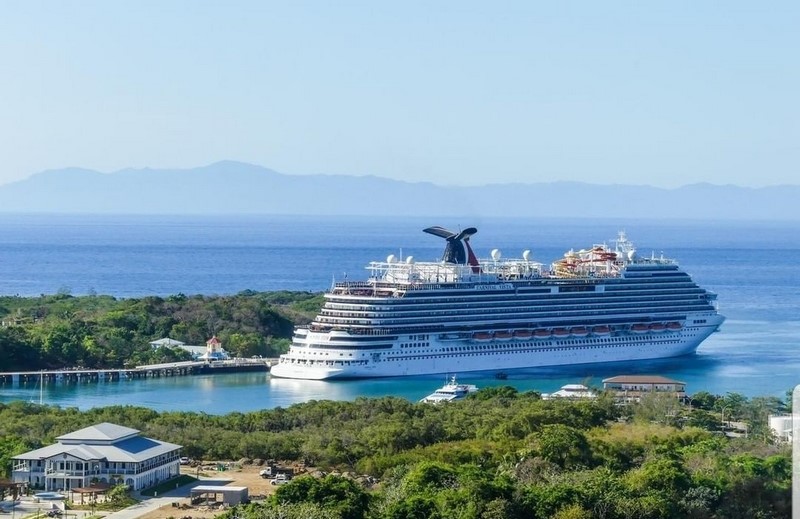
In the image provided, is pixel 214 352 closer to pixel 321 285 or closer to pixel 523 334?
pixel 523 334

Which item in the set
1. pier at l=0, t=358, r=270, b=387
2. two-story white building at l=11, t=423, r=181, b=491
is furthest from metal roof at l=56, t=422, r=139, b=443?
pier at l=0, t=358, r=270, b=387

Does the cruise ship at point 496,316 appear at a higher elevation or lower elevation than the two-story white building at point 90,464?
higher

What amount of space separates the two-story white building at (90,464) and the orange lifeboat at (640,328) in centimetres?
3446

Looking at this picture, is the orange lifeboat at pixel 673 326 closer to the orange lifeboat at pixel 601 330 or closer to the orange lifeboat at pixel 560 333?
the orange lifeboat at pixel 601 330

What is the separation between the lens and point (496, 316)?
201 ft

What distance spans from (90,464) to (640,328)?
36.8m

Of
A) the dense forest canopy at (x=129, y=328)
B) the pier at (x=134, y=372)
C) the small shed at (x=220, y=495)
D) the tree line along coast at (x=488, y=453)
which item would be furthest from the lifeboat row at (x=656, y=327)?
the small shed at (x=220, y=495)

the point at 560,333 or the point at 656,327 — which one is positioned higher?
the point at 656,327

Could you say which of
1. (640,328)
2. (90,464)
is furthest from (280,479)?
(640,328)

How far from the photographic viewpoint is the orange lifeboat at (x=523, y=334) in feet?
202

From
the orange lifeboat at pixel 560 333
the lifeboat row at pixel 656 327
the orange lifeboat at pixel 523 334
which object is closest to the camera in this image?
the orange lifeboat at pixel 523 334

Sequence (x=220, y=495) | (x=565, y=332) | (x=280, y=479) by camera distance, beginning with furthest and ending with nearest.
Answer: (x=565, y=332), (x=280, y=479), (x=220, y=495)

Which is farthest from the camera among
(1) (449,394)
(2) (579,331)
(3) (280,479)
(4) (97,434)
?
(2) (579,331)

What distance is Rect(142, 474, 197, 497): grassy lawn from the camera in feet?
108
